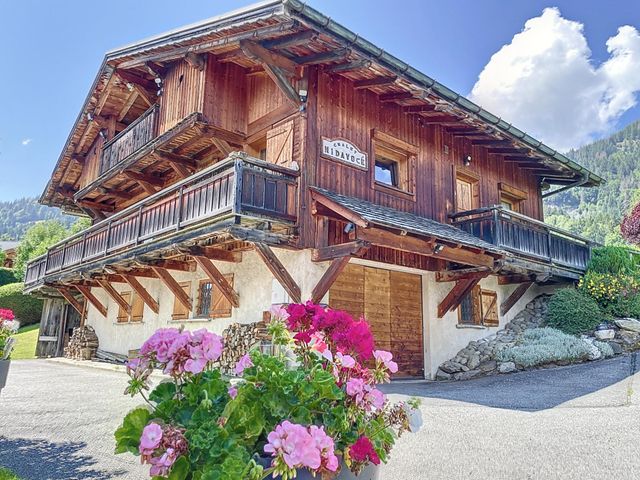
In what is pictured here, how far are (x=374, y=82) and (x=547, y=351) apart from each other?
697cm

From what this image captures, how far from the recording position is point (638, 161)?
122 metres

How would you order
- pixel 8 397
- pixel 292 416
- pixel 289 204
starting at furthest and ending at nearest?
pixel 289 204
pixel 8 397
pixel 292 416

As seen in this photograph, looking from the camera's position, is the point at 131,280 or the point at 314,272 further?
the point at 131,280

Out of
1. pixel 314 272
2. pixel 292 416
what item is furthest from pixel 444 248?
pixel 292 416

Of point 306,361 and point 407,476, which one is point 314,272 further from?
point 306,361

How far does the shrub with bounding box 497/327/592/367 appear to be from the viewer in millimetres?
10234

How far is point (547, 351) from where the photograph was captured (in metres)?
10.3

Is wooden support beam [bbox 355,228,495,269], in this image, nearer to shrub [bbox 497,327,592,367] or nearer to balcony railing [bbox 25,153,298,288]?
balcony railing [bbox 25,153,298,288]

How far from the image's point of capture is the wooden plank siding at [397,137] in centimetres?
955

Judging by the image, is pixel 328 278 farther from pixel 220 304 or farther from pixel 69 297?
pixel 69 297

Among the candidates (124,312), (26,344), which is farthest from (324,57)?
(26,344)

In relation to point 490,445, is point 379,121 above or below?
above

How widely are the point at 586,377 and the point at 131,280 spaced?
10945mm

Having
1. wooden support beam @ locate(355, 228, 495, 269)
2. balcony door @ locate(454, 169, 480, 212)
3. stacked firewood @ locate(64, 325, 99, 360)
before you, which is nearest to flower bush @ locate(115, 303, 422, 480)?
wooden support beam @ locate(355, 228, 495, 269)
